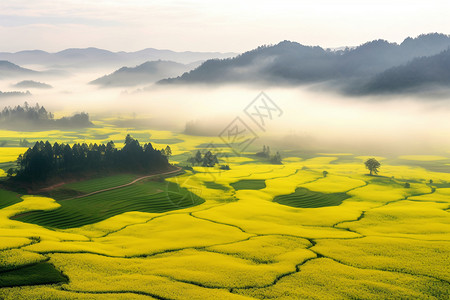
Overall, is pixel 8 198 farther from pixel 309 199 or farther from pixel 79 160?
pixel 309 199

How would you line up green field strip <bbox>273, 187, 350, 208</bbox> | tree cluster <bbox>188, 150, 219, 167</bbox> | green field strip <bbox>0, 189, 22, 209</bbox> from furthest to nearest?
tree cluster <bbox>188, 150, 219, 167</bbox> < green field strip <bbox>273, 187, 350, 208</bbox> < green field strip <bbox>0, 189, 22, 209</bbox>

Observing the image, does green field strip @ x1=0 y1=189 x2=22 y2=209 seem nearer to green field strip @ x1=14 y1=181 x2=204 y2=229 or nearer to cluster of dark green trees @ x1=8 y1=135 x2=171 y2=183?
cluster of dark green trees @ x1=8 y1=135 x2=171 y2=183

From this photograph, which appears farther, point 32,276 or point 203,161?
point 203,161

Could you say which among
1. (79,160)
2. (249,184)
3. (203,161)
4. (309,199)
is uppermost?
(79,160)

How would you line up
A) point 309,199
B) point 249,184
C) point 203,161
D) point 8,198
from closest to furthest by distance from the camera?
point 8,198 → point 309,199 → point 249,184 → point 203,161

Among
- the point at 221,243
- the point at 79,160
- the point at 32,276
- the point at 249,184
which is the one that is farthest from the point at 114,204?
the point at 32,276

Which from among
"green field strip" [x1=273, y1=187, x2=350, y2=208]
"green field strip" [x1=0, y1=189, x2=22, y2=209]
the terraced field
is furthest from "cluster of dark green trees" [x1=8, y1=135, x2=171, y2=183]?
"green field strip" [x1=273, y1=187, x2=350, y2=208]
